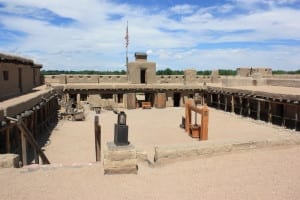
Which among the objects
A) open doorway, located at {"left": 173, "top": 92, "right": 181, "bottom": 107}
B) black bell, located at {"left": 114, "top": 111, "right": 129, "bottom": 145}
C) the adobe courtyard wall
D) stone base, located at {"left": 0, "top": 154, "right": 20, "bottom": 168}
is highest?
the adobe courtyard wall

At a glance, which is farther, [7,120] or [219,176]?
[7,120]

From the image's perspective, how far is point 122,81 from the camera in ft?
124

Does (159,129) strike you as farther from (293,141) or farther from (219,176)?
(219,176)

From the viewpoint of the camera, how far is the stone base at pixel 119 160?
7820 mm

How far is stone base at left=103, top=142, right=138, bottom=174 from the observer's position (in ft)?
25.7

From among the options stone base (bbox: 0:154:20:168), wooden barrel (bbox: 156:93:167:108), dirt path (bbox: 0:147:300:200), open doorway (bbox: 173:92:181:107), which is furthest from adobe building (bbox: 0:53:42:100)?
open doorway (bbox: 173:92:181:107)

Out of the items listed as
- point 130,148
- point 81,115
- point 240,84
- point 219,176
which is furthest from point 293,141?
point 240,84

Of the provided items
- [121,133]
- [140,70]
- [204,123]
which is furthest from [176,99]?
[121,133]

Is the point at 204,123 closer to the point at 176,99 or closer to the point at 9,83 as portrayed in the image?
the point at 9,83

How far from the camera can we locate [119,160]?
25.9ft

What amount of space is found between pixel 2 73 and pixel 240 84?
22.3m

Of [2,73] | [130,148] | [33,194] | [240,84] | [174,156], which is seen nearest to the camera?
[33,194]

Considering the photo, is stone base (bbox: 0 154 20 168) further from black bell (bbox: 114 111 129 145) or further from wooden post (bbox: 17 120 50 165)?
wooden post (bbox: 17 120 50 165)

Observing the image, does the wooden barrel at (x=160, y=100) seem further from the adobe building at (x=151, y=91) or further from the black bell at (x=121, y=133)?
the black bell at (x=121, y=133)
